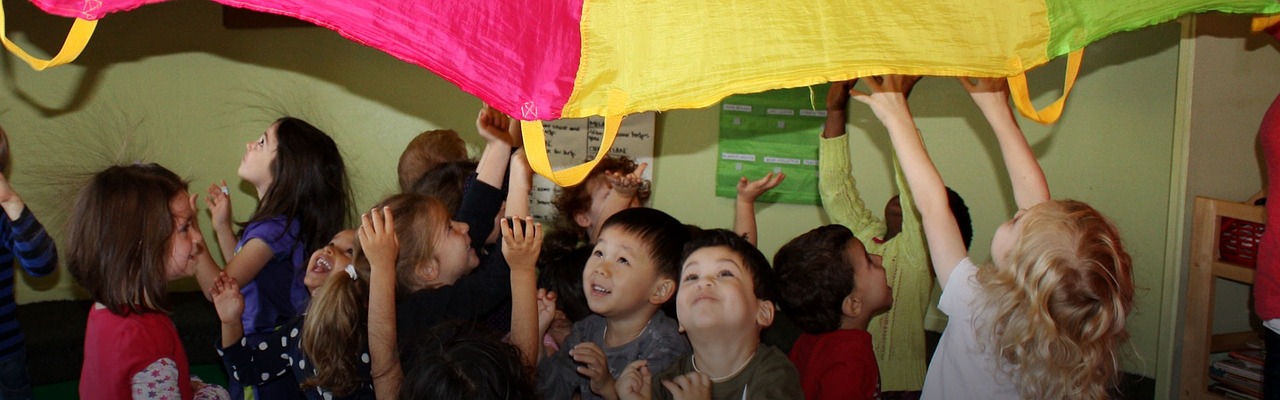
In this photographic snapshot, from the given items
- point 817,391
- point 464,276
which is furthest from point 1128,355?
point 464,276

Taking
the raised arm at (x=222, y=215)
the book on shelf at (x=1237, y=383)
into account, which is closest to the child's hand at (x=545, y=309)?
the raised arm at (x=222, y=215)

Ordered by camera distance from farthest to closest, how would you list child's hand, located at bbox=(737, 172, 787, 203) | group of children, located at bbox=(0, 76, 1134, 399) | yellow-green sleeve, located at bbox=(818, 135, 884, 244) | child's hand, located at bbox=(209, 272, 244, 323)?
child's hand, located at bbox=(737, 172, 787, 203) → yellow-green sleeve, located at bbox=(818, 135, 884, 244) → child's hand, located at bbox=(209, 272, 244, 323) → group of children, located at bbox=(0, 76, 1134, 399)

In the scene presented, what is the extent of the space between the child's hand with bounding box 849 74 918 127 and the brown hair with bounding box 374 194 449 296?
1.00 m

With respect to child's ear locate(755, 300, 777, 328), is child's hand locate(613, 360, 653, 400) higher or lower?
lower

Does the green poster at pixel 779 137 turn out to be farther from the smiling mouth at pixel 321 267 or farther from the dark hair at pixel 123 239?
the dark hair at pixel 123 239

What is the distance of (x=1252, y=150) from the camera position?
337 centimetres

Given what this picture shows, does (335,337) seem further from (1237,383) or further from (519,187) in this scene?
(1237,383)

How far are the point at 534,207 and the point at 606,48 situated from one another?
9.02ft

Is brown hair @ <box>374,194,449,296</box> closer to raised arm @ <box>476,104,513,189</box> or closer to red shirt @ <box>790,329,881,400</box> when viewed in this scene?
raised arm @ <box>476,104,513,189</box>

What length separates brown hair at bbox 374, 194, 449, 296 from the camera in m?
2.45

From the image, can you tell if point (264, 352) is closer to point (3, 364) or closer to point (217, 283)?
point (217, 283)

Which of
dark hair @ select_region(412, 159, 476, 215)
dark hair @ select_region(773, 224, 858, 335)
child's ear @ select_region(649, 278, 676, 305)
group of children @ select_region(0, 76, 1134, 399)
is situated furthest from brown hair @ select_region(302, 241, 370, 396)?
dark hair @ select_region(773, 224, 858, 335)

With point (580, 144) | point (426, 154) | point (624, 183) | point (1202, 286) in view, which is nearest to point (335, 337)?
point (624, 183)

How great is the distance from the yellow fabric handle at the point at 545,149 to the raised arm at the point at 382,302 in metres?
0.56
